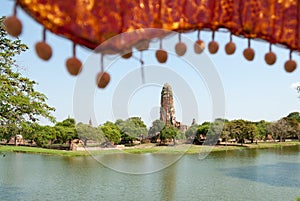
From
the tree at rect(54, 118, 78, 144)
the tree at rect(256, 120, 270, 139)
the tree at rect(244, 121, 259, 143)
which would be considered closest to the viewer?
the tree at rect(54, 118, 78, 144)

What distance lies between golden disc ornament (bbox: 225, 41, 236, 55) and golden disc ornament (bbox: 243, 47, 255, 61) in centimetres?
4

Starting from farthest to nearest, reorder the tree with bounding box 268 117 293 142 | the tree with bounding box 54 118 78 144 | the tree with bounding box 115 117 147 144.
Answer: the tree with bounding box 268 117 293 142 → the tree with bounding box 54 118 78 144 → the tree with bounding box 115 117 147 144

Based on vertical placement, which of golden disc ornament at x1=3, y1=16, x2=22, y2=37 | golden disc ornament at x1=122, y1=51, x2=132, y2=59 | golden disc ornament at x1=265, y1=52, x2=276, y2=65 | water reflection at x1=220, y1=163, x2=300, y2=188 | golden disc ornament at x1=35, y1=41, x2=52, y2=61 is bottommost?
water reflection at x1=220, y1=163, x2=300, y2=188

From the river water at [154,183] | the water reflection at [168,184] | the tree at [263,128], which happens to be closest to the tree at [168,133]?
the river water at [154,183]

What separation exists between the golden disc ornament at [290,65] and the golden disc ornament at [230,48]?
5.3 inches

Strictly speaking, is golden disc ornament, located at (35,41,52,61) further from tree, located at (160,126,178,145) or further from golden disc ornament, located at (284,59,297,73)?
tree, located at (160,126,178,145)

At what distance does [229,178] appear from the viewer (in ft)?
54.7

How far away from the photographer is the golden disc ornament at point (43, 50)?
0.57 metres

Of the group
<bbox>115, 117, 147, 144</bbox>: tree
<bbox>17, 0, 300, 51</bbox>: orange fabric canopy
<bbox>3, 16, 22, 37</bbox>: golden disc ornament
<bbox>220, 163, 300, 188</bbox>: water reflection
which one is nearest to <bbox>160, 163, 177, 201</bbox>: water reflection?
<bbox>115, 117, 147, 144</bbox>: tree

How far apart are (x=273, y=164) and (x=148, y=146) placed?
10481 millimetres

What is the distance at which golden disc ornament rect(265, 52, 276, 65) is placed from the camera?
82cm

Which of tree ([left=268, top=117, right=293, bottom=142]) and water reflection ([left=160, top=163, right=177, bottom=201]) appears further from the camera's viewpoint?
tree ([left=268, top=117, right=293, bottom=142])

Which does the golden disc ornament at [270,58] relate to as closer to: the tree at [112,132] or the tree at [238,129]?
the tree at [112,132]

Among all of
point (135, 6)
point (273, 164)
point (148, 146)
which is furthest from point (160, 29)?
point (148, 146)
